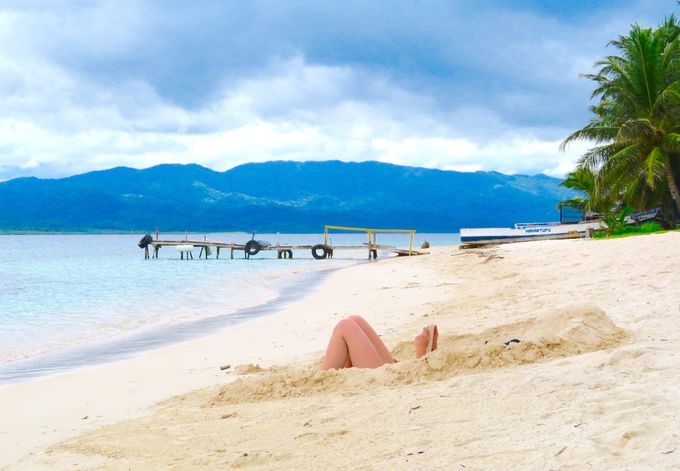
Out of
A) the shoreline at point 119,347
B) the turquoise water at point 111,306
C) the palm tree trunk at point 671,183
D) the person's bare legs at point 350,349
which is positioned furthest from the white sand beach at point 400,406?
the palm tree trunk at point 671,183

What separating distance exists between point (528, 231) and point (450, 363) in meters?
47.3

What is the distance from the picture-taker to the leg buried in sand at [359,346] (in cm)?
554

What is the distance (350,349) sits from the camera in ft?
18.7

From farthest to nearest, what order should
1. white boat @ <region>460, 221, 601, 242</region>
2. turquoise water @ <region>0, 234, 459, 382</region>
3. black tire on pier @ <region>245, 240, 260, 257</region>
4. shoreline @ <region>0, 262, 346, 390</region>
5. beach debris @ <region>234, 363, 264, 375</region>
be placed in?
1. black tire on pier @ <region>245, 240, 260, 257</region>
2. white boat @ <region>460, 221, 601, 242</region>
3. turquoise water @ <region>0, 234, 459, 382</region>
4. shoreline @ <region>0, 262, 346, 390</region>
5. beach debris @ <region>234, 363, 264, 375</region>

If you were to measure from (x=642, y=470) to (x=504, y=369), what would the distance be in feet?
6.61

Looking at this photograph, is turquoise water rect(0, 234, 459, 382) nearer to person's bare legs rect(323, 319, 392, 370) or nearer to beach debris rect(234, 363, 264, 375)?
beach debris rect(234, 363, 264, 375)

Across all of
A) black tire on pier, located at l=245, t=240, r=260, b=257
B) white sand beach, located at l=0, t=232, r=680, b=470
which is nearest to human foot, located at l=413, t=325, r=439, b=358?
white sand beach, located at l=0, t=232, r=680, b=470

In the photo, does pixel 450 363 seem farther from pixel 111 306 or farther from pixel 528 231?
pixel 528 231

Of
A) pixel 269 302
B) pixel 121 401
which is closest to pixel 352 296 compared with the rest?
pixel 269 302

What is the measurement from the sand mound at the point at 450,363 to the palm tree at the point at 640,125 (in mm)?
23417

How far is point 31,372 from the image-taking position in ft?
27.9

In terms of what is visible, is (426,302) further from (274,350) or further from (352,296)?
(274,350)

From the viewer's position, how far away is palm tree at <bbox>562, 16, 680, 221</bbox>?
2738 cm

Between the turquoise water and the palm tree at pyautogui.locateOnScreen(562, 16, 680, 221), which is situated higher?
the palm tree at pyautogui.locateOnScreen(562, 16, 680, 221)
